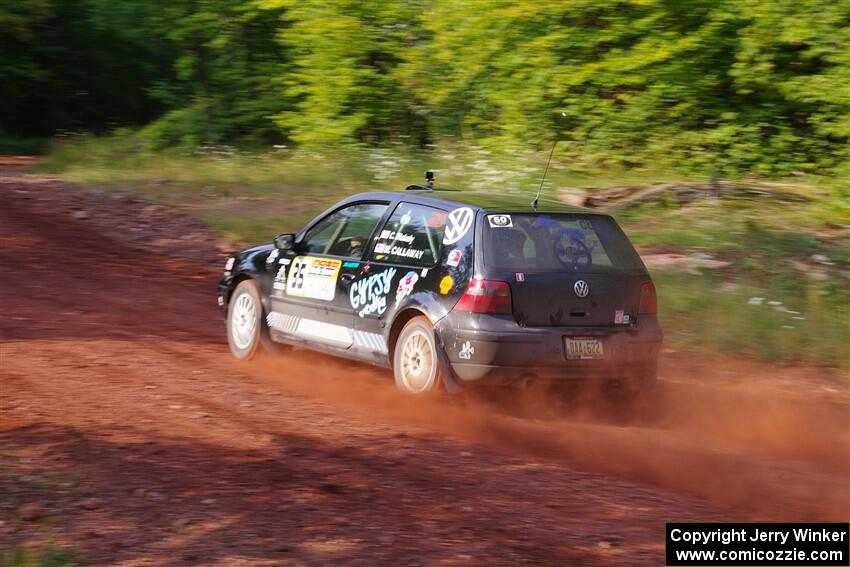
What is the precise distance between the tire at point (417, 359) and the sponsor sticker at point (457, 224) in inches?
24.2

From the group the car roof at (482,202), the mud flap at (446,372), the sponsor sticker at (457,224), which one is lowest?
the mud flap at (446,372)

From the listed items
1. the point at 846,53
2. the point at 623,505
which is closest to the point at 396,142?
the point at 846,53

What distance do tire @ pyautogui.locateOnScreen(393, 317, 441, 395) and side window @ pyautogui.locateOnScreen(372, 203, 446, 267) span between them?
0.49 meters

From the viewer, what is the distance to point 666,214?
15.6 m

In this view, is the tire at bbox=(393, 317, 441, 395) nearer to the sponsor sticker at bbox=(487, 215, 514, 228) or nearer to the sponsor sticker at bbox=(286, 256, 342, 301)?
the sponsor sticker at bbox=(487, 215, 514, 228)

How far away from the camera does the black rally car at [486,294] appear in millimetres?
7492

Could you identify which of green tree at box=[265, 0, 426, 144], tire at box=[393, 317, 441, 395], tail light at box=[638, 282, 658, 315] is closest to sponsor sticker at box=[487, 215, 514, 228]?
tire at box=[393, 317, 441, 395]

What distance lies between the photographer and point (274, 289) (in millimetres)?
9414

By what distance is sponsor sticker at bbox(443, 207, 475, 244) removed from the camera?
306 inches

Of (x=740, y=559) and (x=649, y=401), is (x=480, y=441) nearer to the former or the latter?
(x=649, y=401)

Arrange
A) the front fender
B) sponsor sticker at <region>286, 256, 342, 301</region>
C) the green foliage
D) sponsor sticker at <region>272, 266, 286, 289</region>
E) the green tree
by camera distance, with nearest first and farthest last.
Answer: sponsor sticker at <region>286, 256, 342, 301</region> < sponsor sticker at <region>272, 266, 286, 289</region> < the front fender < the green foliage < the green tree

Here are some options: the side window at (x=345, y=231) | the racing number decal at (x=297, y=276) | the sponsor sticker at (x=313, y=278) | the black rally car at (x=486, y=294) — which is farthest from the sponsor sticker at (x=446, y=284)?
the racing number decal at (x=297, y=276)

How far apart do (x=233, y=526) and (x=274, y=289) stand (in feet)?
14.6

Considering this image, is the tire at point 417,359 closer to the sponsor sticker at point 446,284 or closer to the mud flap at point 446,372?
the mud flap at point 446,372
